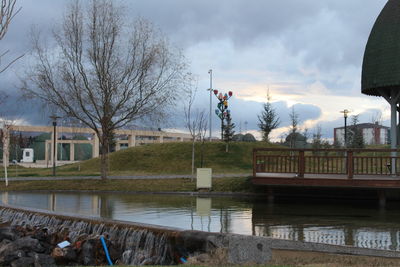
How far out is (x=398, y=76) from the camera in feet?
61.9

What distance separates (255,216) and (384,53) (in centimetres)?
1002

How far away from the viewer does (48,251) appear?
10734mm

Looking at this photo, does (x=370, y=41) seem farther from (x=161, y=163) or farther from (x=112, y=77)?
(x=161, y=163)

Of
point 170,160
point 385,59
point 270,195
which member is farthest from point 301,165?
point 170,160

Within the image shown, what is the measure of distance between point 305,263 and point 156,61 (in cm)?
1896

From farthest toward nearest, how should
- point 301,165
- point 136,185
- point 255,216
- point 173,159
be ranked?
point 173,159, point 136,185, point 301,165, point 255,216

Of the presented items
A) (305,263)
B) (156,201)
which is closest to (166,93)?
(156,201)

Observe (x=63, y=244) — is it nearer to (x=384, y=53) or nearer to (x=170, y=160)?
(x=384, y=53)

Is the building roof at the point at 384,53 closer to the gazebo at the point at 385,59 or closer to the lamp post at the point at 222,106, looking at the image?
the gazebo at the point at 385,59

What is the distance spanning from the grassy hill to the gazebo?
54.1 feet

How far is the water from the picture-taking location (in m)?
10.7

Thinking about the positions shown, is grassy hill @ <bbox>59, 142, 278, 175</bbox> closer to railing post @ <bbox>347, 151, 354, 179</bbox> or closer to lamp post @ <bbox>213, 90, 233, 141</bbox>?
lamp post @ <bbox>213, 90, 233, 141</bbox>

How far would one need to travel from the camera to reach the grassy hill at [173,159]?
121ft

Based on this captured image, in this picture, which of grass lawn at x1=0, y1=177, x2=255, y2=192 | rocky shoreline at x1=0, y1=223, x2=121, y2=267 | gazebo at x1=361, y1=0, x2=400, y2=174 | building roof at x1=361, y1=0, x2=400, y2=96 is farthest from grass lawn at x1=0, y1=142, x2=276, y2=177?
rocky shoreline at x1=0, y1=223, x2=121, y2=267
